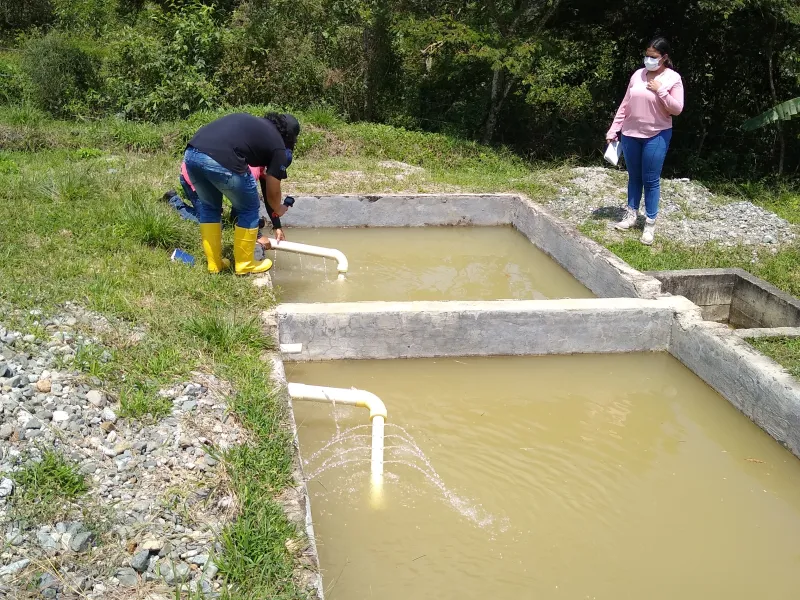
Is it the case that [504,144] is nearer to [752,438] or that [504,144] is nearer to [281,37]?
[281,37]

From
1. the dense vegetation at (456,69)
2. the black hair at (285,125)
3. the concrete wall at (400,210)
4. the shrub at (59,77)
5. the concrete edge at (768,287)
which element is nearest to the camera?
the black hair at (285,125)

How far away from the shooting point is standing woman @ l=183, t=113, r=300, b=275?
492 centimetres

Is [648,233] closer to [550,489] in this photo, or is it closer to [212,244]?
[550,489]

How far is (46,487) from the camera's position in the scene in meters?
2.87

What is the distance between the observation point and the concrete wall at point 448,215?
7.40 m

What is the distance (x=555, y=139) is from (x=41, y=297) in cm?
963

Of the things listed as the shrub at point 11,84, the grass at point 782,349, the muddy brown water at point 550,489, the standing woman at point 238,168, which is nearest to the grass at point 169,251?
the standing woman at point 238,168

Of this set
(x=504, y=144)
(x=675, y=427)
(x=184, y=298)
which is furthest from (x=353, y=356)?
(x=504, y=144)

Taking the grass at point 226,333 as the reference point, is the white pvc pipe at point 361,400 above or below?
below

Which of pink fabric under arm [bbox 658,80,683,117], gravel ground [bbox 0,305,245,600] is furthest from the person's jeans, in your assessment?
pink fabric under arm [bbox 658,80,683,117]

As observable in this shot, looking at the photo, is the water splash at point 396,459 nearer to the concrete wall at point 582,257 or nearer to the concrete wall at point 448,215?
the concrete wall at point 582,257

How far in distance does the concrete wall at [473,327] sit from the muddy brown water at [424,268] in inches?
40.7

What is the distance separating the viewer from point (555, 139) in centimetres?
1230

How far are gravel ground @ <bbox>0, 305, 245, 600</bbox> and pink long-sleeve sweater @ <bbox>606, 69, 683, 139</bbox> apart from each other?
4785 mm
